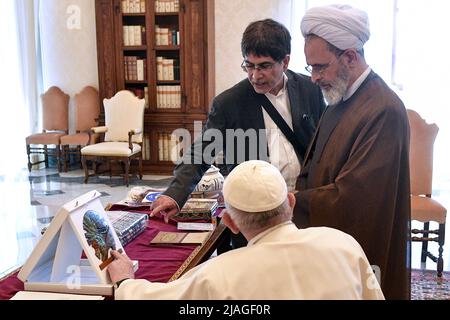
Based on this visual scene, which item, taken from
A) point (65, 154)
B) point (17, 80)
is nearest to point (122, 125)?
point (65, 154)

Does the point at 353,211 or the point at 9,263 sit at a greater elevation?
the point at 353,211

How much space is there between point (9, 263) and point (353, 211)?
2.92 metres

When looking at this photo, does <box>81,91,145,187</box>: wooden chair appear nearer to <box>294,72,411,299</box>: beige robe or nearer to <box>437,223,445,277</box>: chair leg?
<box>437,223,445,277</box>: chair leg

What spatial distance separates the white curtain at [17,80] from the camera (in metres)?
6.76

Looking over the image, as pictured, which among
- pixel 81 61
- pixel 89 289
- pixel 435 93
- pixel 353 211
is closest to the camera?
pixel 89 289

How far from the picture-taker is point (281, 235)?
1207mm

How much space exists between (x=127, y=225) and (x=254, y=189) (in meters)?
0.83

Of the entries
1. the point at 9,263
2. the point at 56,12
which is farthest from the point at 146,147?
the point at 9,263

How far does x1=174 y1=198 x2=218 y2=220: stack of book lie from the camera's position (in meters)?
2.11

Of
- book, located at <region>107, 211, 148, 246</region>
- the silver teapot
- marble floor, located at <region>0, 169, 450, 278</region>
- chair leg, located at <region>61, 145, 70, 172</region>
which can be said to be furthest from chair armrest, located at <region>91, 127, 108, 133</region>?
book, located at <region>107, 211, 148, 246</region>

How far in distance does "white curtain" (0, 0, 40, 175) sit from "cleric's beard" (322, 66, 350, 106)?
6133mm

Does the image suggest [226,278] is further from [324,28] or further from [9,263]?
[9,263]

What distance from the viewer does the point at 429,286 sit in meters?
3.25

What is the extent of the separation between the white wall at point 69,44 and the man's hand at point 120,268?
18.7ft
